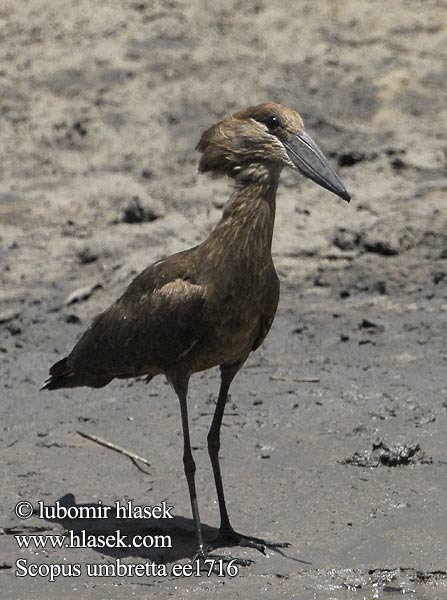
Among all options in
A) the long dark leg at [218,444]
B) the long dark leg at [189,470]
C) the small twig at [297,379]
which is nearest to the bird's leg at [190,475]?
the long dark leg at [189,470]

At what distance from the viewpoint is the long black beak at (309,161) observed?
6.02 meters

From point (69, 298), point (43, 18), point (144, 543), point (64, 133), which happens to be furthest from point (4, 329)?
point (43, 18)

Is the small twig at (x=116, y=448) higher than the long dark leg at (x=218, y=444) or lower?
lower

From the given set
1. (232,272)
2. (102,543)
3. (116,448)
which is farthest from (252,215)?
(116,448)

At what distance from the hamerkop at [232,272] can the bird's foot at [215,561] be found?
14 mm

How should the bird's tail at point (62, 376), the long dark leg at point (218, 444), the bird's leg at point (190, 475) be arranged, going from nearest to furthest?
the bird's leg at point (190, 475), the long dark leg at point (218, 444), the bird's tail at point (62, 376)

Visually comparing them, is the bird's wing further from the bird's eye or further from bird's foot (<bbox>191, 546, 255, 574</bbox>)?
bird's foot (<bbox>191, 546, 255, 574</bbox>)

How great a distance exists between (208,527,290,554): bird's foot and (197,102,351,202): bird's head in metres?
1.55

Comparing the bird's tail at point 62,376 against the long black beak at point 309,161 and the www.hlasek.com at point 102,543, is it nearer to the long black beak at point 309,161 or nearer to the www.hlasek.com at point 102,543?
the www.hlasek.com at point 102,543

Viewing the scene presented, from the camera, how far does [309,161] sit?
19.8ft

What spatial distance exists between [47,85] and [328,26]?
2270 millimetres

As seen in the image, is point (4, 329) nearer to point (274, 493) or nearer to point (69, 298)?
point (69, 298)

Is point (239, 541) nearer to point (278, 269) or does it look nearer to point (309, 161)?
point (309, 161)

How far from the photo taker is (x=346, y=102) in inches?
419
